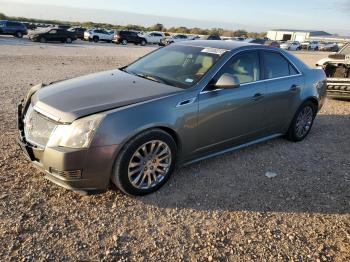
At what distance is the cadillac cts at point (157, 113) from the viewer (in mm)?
3570

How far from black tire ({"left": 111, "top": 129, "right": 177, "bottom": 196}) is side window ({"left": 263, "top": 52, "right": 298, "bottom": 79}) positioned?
2.10 metres

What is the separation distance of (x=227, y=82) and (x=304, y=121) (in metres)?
2.52

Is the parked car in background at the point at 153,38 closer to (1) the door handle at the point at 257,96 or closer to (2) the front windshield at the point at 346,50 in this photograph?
(2) the front windshield at the point at 346,50

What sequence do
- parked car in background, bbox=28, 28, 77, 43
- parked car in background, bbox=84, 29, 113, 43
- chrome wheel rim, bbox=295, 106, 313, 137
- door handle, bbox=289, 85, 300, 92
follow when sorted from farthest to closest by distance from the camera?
parked car in background, bbox=84, 29, 113, 43
parked car in background, bbox=28, 28, 77, 43
chrome wheel rim, bbox=295, 106, 313, 137
door handle, bbox=289, 85, 300, 92

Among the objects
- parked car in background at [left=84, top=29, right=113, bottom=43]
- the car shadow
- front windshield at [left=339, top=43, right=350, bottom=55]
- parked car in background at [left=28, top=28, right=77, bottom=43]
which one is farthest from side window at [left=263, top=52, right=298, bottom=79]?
parked car in background at [left=84, top=29, right=113, bottom=43]

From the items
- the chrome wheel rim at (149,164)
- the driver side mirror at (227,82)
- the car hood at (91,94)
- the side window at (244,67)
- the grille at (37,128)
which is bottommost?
the chrome wheel rim at (149,164)

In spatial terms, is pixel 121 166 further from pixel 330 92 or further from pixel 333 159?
pixel 330 92

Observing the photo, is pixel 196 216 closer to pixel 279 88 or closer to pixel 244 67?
pixel 244 67

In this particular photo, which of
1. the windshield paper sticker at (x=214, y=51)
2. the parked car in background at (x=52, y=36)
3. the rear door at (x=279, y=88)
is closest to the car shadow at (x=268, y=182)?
the rear door at (x=279, y=88)

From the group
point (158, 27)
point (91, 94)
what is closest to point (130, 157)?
point (91, 94)

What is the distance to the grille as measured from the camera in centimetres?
369

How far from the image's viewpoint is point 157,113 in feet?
12.7

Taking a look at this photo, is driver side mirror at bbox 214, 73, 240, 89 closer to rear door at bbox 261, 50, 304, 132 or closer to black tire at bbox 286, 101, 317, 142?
rear door at bbox 261, 50, 304, 132

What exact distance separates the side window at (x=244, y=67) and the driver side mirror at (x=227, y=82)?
11 centimetres
